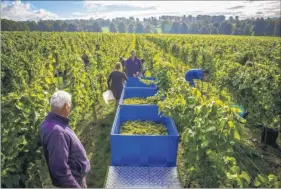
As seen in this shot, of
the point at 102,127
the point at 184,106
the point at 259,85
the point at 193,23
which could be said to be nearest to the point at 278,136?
the point at 259,85

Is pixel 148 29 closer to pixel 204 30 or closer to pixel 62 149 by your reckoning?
pixel 204 30

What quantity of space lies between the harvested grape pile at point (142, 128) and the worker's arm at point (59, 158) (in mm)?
2449

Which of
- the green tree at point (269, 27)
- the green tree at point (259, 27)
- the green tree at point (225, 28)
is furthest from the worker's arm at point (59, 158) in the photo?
the green tree at point (225, 28)

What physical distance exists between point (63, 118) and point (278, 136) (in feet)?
20.8

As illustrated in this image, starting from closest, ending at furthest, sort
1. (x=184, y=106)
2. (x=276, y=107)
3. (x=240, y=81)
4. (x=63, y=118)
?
(x=63, y=118) < (x=184, y=106) < (x=276, y=107) < (x=240, y=81)

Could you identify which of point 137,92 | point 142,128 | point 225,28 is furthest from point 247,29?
point 142,128

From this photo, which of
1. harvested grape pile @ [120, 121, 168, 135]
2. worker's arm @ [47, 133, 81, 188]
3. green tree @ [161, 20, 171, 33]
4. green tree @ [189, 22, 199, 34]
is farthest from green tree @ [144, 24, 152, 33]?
worker's arm @ [47, 133, 81, 188]

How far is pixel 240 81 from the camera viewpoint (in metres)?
7.51

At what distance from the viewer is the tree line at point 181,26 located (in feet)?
144

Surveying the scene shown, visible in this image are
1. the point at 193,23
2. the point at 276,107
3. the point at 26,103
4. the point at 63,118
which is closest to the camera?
the point at 63,118

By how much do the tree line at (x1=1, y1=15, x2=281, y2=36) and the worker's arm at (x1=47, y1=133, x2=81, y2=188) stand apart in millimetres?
39002

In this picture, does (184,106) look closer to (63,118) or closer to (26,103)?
(63,118)

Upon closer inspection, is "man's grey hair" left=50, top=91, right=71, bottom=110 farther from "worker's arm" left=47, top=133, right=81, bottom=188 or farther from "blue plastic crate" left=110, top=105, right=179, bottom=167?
"blue plastic crate" left=110, top=105, right=179, bottom=167

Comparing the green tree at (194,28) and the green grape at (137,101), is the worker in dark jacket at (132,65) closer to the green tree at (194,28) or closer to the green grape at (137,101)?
the green grape at (137,101)
